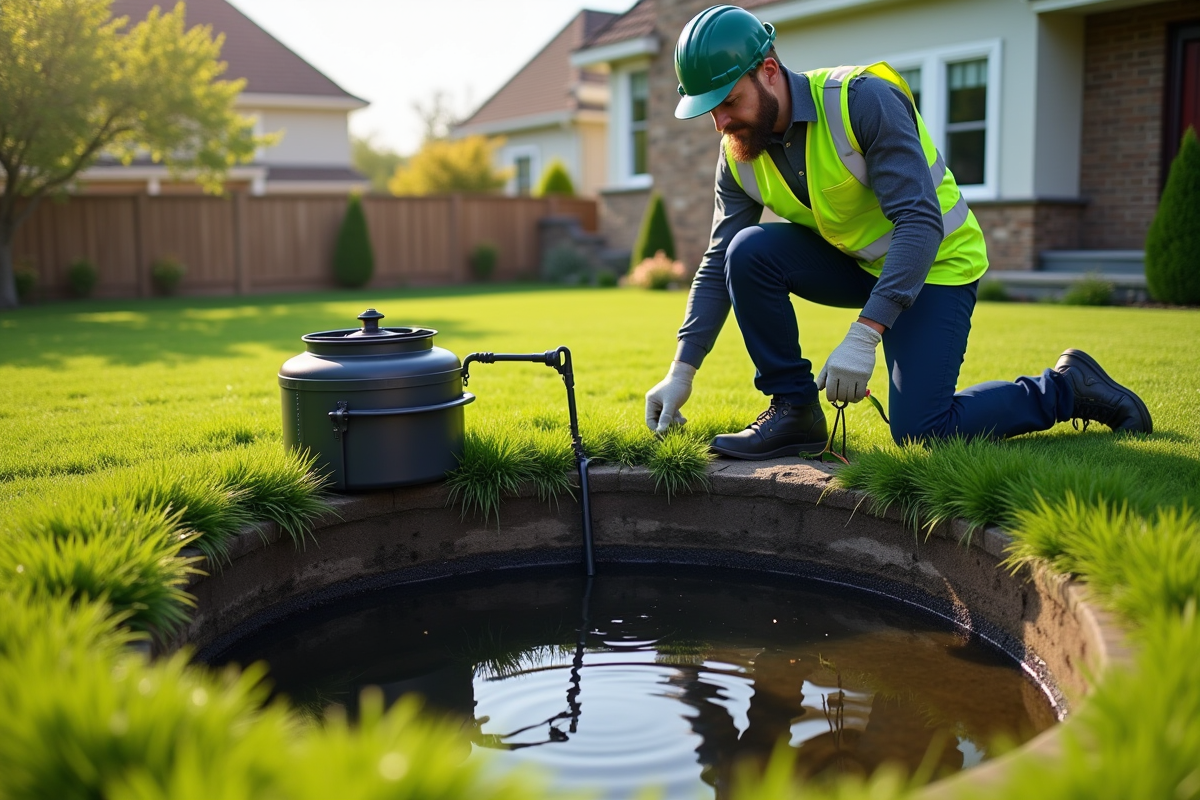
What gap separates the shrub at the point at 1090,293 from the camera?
953cm

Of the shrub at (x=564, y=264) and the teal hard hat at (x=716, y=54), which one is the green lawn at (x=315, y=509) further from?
the shrub at (x=564, y=264)

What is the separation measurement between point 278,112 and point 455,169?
4.63 m

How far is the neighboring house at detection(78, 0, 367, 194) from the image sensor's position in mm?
22438

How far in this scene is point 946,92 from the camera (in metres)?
11.9

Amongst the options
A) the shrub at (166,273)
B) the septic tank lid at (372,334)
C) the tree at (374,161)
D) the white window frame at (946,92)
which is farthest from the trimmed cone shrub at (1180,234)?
the tree at (374,161)

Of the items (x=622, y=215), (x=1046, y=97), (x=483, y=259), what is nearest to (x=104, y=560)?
(x=1046, y=97)

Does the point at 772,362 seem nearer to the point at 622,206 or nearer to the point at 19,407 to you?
the point at 19,407

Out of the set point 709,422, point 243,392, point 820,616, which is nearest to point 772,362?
point 709,422

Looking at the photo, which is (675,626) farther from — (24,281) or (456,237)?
(456,237)

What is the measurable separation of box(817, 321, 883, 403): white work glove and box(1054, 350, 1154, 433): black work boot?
0.97 m

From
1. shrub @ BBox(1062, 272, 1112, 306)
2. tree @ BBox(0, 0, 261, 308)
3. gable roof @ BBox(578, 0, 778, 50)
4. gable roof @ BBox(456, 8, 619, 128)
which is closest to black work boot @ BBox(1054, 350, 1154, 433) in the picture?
shrub @ BBox(1062, 272, 1112, 306)

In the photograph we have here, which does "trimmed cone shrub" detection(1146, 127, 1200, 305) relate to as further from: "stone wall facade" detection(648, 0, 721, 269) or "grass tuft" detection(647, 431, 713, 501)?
"grass tuft" detection(647, 431, 713, 501)

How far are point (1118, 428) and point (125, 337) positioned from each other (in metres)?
7.68

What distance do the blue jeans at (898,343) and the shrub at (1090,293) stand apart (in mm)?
6673
